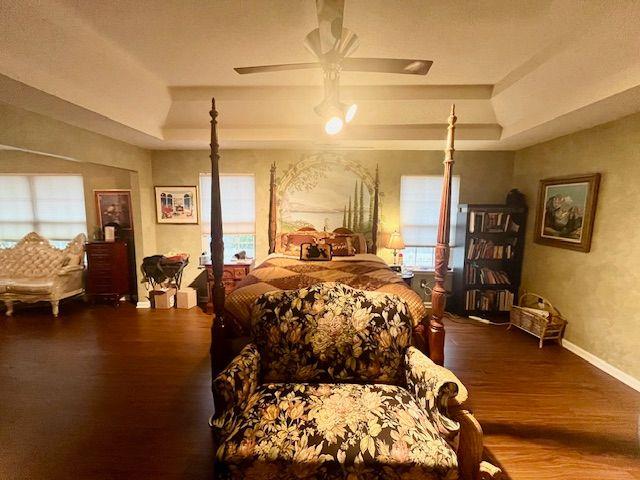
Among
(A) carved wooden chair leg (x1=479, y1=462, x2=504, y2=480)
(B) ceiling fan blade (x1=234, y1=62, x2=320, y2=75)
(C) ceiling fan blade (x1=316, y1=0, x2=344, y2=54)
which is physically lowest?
(A) carved wooden chair leg (x1=479, y1=462, x2=504, y2=480)

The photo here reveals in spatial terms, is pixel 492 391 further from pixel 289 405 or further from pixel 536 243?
pixel 536 243

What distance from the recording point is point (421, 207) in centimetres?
416

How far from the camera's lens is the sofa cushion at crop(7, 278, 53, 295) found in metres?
3.69

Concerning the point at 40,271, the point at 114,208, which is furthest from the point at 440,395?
the point at 40,271

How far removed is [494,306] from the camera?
12.7ft

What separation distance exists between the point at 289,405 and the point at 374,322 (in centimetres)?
63

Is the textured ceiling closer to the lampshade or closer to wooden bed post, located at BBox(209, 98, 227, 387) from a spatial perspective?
wooden bed post, located at BBox(209, 98, 227, 387)

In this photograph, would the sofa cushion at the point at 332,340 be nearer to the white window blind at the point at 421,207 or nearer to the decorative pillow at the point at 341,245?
the decorative pillow at the point at 341,245

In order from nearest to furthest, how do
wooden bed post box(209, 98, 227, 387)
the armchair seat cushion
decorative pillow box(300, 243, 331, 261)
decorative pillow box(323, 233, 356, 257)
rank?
1. the armchair seat cushion
2. wooden bed post box(209, 98, 227, 387)
3. decorative pillow box(300, 243, 331, 261)
4. decorative pillow box(323, 233, 356, 257)

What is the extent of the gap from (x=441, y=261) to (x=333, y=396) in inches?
39.1

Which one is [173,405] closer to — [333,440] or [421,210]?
[333,440]

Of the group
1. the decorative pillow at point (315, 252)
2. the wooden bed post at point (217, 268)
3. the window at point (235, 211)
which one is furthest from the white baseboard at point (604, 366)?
the window at point (235, 211)

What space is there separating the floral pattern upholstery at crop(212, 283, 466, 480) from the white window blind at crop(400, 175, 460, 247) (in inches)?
104

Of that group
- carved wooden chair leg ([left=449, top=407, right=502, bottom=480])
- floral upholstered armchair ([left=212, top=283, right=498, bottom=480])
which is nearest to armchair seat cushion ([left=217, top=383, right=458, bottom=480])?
floral upholstered armchair ([left=212, top=283, right=498, bottom=480])
